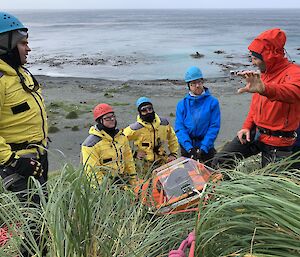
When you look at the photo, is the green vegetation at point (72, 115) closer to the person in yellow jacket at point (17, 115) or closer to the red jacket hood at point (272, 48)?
the person in yellow jacket at point (17, 115)

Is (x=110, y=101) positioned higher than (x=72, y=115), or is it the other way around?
(x=72, y=115)

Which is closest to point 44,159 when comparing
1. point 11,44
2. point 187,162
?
point 11,44

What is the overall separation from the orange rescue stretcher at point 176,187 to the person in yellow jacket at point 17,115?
94 cm

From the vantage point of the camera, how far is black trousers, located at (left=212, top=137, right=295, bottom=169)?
3889 millimetres

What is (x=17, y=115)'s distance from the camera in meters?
3.33

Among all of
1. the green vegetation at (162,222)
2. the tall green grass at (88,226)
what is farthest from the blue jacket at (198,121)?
the tall green grass at (88,226)

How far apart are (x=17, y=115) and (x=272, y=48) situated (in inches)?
92.6

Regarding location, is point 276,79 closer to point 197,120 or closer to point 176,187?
point 176,187

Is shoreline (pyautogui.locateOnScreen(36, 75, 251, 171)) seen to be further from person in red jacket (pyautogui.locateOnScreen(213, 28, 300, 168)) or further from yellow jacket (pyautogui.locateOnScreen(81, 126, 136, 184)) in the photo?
person in red jacket (pyautogui.locateOnScreen(213, 28, 300, 168))

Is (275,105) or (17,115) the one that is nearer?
(17,115)

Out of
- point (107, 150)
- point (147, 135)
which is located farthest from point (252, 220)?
point (147, 135)

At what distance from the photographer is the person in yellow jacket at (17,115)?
3225 mm

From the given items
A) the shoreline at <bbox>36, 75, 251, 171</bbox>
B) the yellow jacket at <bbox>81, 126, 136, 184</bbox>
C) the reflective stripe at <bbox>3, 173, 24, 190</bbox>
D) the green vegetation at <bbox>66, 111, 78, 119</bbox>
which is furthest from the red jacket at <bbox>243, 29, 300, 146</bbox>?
the green vegetation at <bbox>66, 111, 78, 119</bbox>

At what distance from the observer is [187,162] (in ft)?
10.8
